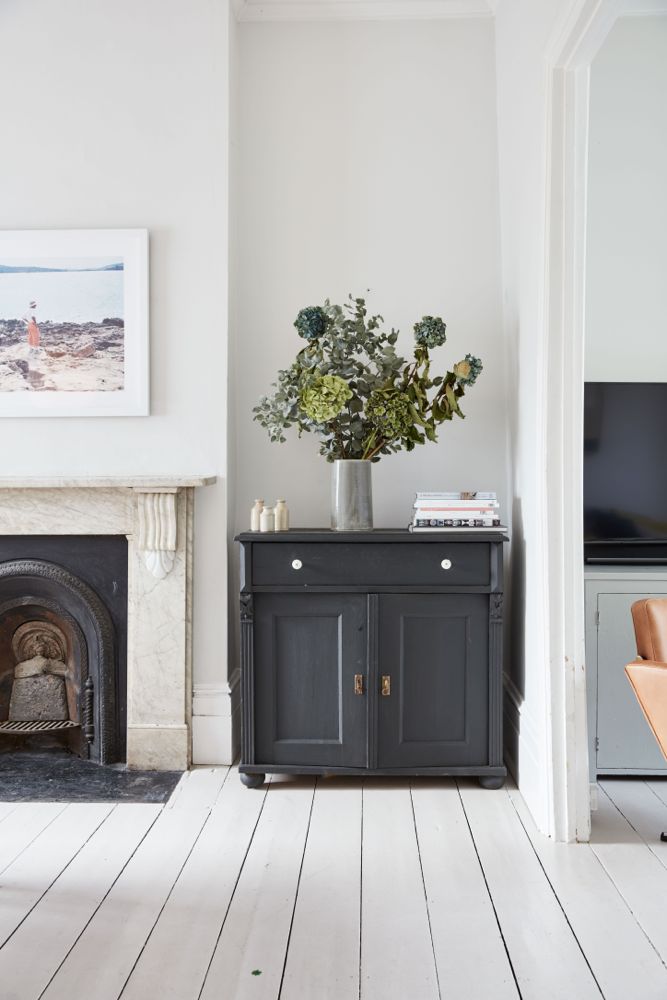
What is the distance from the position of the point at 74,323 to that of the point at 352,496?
130 cm

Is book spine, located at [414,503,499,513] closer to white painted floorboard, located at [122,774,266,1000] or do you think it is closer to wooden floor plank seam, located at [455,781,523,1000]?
wooden floor plank seam, located at [455,781,523,1000]

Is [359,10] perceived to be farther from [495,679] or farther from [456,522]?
[495,679]

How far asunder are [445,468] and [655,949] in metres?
1.91

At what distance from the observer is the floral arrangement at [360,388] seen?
292 centimetres

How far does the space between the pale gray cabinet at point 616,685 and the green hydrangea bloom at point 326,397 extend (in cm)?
111

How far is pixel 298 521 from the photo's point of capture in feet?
11.1

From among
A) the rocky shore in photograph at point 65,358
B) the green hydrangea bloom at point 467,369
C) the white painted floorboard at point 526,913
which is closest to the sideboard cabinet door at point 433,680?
the white painted floorboard at point 526,913

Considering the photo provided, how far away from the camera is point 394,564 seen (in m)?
2.87

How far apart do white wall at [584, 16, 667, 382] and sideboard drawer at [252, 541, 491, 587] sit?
101 centimetres

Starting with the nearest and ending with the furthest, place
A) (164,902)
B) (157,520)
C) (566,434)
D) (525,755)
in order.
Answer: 1. (164,902)
2. (566,434)
3. (525,755)
4. (157,520)

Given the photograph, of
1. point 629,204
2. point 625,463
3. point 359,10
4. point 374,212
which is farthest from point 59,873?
point 359,10

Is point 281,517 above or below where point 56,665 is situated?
above

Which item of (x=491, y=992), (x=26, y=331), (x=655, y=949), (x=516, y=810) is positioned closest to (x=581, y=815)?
(x=516, y=810)

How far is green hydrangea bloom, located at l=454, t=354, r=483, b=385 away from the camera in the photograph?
114 inches
